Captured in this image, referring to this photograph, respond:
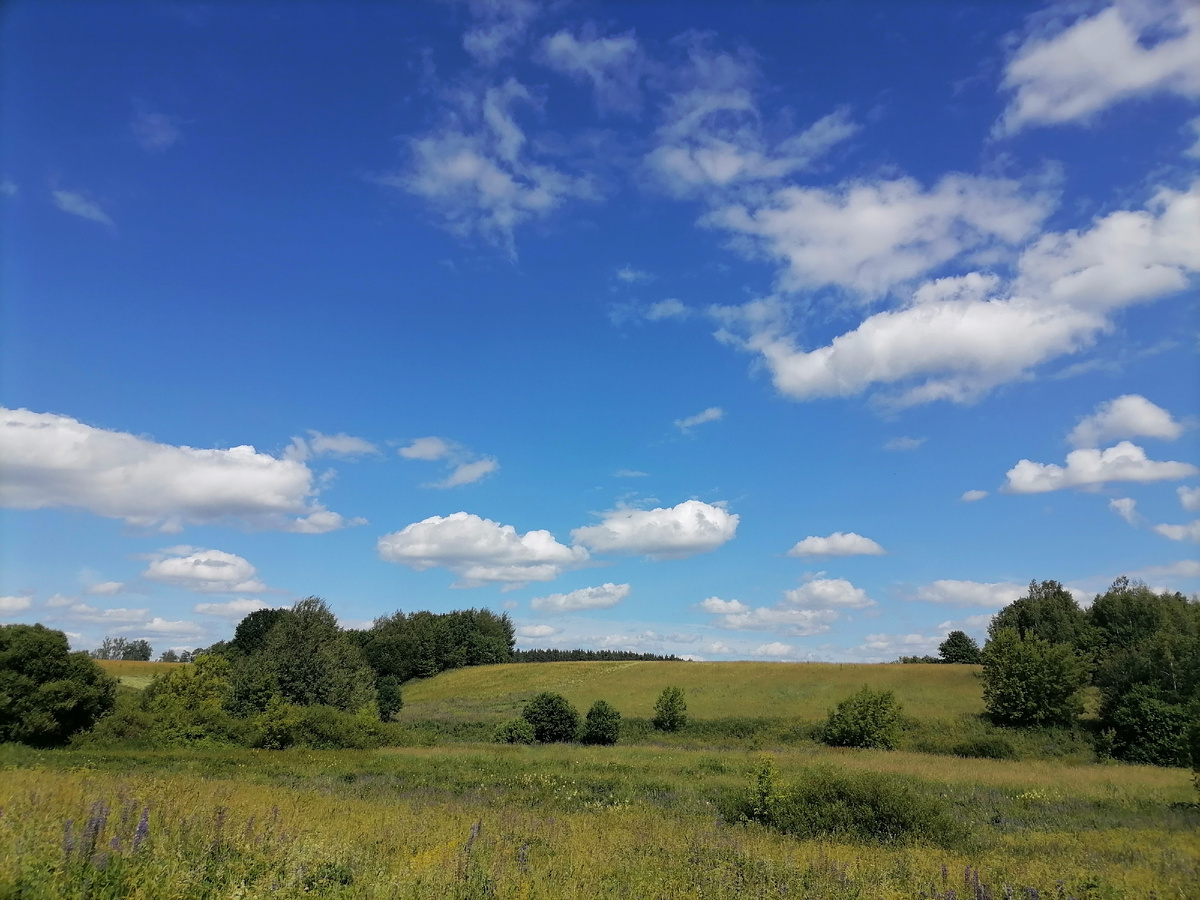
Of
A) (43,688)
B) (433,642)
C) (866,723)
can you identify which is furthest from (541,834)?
(433,642)

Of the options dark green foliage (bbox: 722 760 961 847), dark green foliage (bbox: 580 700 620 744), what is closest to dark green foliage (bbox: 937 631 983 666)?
dark green foliage (bbox: 580 700 620 744)

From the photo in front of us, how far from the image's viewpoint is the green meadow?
23.9 ft

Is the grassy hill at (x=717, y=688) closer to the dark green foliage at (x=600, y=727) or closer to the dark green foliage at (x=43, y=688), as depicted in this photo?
the dark green foliage at (x=600, y=727)

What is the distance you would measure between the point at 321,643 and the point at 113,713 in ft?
46.6

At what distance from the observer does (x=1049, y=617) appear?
80250mm

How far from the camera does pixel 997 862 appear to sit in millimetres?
10383

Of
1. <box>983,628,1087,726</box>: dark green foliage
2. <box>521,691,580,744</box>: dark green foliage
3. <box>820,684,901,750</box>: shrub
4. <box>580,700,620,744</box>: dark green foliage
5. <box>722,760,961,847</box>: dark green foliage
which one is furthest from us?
<box>521,691,580,744</box>: dark green foliage

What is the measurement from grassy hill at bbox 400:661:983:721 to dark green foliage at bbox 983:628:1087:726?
4300 millimetres

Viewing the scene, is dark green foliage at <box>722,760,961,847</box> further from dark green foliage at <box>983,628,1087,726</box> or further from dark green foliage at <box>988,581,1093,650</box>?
dark green foliage at <box>988,581,1093,650</box>

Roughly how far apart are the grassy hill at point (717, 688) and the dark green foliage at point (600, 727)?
495 inches

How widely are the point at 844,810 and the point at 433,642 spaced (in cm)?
10220

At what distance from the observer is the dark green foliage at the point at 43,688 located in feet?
102

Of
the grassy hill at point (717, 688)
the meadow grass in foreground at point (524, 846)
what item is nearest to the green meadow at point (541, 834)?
the meadow grass in foreground at point (524, 846)

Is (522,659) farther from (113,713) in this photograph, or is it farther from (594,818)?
(594,818)
